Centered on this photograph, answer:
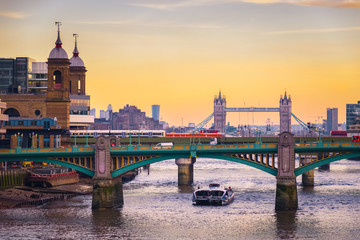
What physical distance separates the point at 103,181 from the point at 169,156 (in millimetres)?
11776

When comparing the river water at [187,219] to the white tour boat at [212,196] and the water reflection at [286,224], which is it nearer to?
the water reflection at [286,224]

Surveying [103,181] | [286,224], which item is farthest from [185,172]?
[286,224]

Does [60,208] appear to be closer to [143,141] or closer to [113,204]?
[113,204]

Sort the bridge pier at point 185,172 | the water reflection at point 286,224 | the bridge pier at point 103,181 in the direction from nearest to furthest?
the water reflection at point 286,224
the bridge pier at point 103,181
the bridge pier at point 185,172

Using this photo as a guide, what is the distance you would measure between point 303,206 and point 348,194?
21.0m

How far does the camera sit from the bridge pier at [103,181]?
11162cm

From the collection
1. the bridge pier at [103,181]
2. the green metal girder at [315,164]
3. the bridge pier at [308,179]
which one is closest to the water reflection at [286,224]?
the green metal girder at [315,164]

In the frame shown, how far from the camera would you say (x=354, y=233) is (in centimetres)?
9150

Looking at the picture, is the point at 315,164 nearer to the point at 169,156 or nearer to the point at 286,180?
the point at 286,180

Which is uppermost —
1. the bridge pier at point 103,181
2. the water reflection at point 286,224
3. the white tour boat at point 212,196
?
the bridge pier at point 103,181

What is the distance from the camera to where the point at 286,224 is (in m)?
98.5

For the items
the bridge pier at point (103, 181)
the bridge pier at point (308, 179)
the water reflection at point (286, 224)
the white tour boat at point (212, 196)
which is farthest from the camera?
the bridge pier at point (308, 179)

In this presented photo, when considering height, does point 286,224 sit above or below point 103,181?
below

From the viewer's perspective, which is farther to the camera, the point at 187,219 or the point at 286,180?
the point at 286,180
